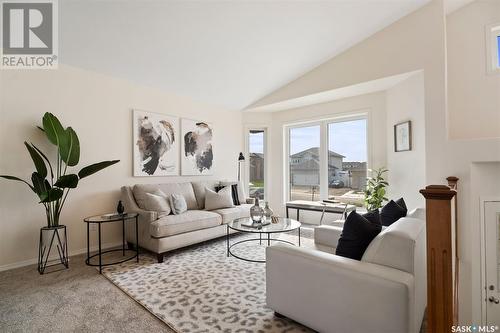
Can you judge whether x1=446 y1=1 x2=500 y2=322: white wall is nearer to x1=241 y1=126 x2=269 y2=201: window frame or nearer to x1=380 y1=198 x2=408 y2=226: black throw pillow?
x1=380 y1=198 x2=408 y2=226: black throw pillow

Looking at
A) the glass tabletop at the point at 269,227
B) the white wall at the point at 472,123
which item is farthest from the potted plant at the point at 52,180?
the white wall at the point at 472,123

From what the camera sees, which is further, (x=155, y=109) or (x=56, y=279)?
(x=155, y=109)

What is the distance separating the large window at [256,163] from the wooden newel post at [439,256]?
4952 mm

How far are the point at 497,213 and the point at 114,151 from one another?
509 cm

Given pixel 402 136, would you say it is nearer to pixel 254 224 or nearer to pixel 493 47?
pixel 493 47

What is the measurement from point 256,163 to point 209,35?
329 centimetres

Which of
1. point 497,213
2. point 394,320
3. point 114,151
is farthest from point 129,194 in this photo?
point 497,213

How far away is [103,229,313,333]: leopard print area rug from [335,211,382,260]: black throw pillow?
0.67m

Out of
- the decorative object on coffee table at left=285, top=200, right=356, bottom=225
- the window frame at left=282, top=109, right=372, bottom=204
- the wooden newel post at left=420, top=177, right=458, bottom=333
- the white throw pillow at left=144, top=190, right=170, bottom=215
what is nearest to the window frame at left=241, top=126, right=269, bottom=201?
the window frame at left=282, top=109, right=372, bottom=204

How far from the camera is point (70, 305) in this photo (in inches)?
85.7

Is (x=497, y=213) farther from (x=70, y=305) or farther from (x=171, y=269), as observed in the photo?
(x=70, y=305)

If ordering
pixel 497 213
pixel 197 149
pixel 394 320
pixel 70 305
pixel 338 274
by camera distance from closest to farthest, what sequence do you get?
pixel 394 320
pixel 338 274
pixel 70 305
pixel 497 213
pixel 197 149

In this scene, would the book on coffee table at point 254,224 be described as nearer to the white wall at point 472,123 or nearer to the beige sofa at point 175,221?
the beige sofa at point 175,221

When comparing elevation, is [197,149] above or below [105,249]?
above
